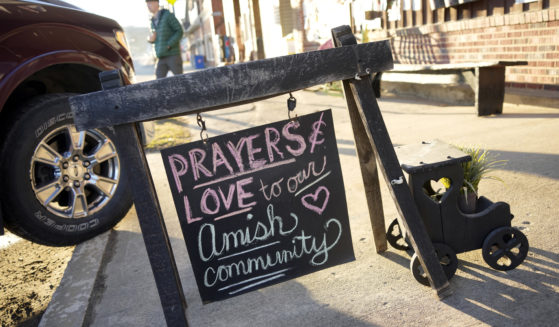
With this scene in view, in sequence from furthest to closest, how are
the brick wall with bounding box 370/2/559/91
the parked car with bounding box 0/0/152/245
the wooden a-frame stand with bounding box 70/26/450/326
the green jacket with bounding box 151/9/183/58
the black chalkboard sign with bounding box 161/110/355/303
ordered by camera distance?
the green jacket with bounding box 151/9/183/58
the brick wall with bounding box 370/2/559/91
the parked car with bounding box 0/0/152/245
the black chalkboard sign with bounding box 161/110/355/303
the wooden a-frame stand with bounding box 70/26/450/326

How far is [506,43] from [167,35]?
540 centimetres

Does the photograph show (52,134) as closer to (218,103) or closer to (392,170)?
(218,103)

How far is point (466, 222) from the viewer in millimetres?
2238

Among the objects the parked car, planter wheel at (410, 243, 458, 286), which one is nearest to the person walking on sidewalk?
the parked car

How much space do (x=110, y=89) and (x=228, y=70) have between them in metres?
0.47

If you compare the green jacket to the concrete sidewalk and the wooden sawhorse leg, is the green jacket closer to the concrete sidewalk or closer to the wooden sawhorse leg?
the concrete sidewalk

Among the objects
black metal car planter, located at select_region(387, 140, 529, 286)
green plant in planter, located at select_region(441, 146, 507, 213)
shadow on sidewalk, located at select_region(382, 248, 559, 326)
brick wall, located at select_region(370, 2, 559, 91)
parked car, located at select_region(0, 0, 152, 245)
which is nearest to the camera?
shadow on sidewalk, located at select_region(382, 248, 559, 326)

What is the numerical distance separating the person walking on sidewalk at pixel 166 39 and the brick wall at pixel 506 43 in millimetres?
4113

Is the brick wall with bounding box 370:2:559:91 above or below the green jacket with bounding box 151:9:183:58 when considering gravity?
below

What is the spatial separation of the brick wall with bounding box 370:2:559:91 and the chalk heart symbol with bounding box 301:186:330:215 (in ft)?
14.6

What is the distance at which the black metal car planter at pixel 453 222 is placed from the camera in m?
2.17

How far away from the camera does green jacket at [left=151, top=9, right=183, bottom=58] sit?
764 cm

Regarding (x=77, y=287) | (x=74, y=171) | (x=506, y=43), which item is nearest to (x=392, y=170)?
(x=77, y=287)

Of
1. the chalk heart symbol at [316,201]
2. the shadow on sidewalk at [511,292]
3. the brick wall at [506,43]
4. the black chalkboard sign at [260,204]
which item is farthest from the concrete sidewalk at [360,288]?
the brick wall at [506,43]
